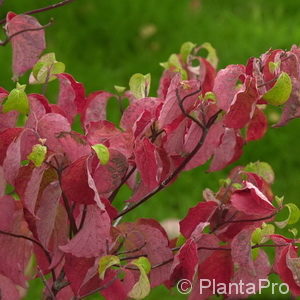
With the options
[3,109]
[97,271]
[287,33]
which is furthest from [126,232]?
[287,33]

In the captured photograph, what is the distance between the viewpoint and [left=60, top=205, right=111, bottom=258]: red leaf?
0.89 meters

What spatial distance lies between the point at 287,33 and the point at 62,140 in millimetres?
2676

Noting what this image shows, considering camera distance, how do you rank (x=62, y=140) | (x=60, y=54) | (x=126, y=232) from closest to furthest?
1. (x=62, y=140)
2. (x=126, y=232)
3. (x=60, y=54)

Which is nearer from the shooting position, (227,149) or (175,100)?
(175,100)

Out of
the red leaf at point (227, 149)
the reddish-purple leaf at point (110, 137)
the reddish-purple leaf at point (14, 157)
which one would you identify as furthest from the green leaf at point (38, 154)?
the red leaf at point (227, 149)

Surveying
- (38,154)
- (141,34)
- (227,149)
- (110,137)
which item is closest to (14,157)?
(38,154)

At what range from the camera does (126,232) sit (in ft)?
3.27

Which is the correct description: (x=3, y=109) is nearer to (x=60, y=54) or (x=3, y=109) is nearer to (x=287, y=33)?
(x=60, y=54)

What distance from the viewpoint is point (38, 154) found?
838 mm

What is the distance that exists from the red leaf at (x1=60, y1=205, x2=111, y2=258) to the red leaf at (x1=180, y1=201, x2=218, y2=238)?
0.16m

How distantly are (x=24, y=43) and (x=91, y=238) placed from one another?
0.32m

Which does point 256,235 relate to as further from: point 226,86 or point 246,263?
point 226,86

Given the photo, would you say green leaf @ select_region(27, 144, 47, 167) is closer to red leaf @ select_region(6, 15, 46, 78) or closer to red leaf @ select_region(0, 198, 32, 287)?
red leaf @ select_region(0, 198, 32, 287)

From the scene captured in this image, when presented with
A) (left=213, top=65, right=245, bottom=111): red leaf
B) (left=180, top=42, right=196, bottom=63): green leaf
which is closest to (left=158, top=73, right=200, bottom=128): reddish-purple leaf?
(left=213, top=65, right=245, bottom=111): red leaf
